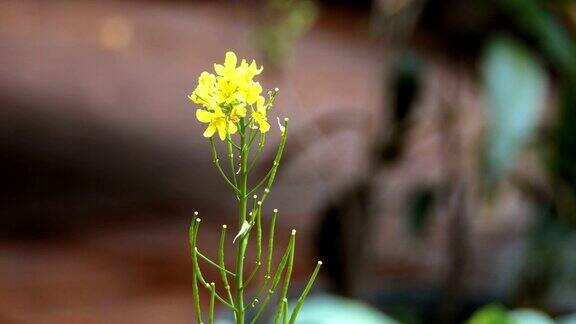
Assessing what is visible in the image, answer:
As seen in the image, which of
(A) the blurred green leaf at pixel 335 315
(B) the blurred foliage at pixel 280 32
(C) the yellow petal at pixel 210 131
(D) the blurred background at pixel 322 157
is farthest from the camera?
(B) the blurred foliage at pixel 280 32

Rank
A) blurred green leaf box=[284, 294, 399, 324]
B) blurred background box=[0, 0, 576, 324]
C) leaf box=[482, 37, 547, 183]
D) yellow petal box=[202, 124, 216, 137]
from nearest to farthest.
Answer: yellow petal box=[202, 124, 216, 137], blurred green leaf box=[284, 294, 399, 324], leaf box=[482, 37, 547, 183], blurred background box=[0, 0, 576, 324]

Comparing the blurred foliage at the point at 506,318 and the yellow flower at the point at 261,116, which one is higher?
the yellow flower at the point at 261,116

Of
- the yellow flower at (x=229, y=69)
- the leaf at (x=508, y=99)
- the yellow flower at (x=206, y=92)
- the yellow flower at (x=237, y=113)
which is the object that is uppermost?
the leaf at (x=508, y=99)

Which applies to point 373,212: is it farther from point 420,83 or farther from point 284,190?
point 284,190

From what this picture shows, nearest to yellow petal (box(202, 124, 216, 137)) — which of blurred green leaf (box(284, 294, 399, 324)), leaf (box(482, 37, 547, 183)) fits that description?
blurred green leaf (box(284, 294, 399, 324))

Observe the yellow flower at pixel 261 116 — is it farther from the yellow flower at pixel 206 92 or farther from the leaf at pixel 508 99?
the leaf at pixel 508 99

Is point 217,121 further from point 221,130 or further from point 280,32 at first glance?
point 280,32

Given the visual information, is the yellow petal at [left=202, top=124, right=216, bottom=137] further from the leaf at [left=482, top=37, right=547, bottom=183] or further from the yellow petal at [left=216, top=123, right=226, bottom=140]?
the leaf at [left=482, top=37, right=547, bottom=183]

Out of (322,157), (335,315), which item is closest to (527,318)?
(335,315)

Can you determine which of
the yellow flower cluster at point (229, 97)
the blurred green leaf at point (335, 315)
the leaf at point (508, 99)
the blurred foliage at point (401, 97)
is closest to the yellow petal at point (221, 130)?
the yellow flower cluster at point (229, 97)
